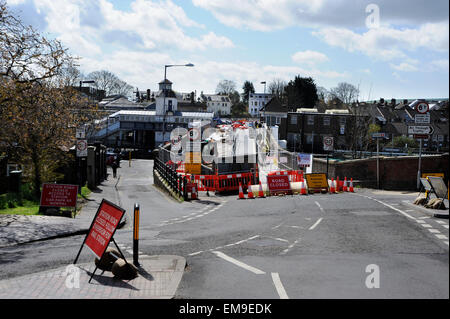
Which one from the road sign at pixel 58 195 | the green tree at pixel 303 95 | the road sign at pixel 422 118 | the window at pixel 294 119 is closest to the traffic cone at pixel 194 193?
the road sign at pixel 58 195

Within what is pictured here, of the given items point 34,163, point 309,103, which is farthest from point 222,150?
point 309,103

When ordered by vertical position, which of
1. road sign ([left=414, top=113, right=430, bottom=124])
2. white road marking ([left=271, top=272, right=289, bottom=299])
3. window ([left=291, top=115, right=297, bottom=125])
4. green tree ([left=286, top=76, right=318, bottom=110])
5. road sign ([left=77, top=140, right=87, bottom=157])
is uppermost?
green tree ([left=286, top=76, right=318, bottom=110])

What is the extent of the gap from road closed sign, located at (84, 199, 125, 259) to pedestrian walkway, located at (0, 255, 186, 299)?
501 millimetres

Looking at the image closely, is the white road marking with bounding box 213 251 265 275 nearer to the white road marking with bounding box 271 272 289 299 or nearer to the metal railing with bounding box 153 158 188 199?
the white road marking with bounding box 271 272 289 299

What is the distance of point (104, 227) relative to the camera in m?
8.40

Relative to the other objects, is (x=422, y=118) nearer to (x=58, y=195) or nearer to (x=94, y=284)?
(x=94, y=284)

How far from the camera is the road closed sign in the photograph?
8102mm

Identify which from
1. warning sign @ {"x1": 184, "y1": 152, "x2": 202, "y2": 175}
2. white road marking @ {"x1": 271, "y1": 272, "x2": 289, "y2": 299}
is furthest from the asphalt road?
warning sign @ {"x1": 184, "y1": 152, "x2": 202, "y2": 175}

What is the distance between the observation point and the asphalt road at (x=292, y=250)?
4.61m

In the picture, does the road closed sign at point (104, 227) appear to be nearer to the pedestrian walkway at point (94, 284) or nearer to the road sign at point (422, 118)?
the pedestrian walkway at point (94, 284)

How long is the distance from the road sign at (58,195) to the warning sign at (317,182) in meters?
11.8
